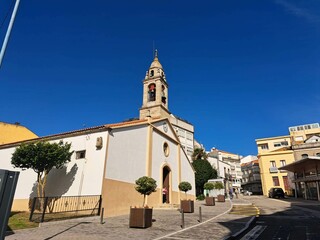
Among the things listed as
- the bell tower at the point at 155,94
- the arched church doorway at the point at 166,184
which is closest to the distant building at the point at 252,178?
the bell tower at the point at 155,94

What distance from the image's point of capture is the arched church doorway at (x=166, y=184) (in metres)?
24.2

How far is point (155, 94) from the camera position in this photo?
30438 millimetres

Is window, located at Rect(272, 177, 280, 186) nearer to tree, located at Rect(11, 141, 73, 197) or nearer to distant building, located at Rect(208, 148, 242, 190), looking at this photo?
distant building, located at Rect(208, 148, 242, 190)

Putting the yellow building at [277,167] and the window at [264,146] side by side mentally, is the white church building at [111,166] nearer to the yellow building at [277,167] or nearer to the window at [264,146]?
the yellow building at [277,167]

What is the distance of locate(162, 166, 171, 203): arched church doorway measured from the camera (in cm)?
2422

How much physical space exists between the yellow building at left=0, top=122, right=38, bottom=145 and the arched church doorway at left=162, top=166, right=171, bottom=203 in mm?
19047

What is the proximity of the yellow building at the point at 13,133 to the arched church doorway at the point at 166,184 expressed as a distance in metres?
19.0

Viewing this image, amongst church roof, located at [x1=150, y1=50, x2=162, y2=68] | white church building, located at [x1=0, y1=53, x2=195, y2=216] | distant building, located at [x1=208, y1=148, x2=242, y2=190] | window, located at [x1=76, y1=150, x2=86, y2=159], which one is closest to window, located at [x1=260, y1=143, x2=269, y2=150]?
distant building, located at [x1=208, y1=148, x2=242, y2=190]

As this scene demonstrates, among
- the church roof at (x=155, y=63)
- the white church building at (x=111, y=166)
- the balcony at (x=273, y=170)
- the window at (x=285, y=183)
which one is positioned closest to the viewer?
the white church building at (x=111, y=166)

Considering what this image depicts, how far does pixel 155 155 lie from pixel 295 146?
105 feet

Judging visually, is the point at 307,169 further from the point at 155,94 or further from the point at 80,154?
the point at 80,154

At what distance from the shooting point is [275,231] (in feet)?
30.4

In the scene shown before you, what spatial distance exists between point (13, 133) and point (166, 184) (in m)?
20.6

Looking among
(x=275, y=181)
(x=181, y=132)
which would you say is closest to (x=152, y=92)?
(x=181, y=132)
